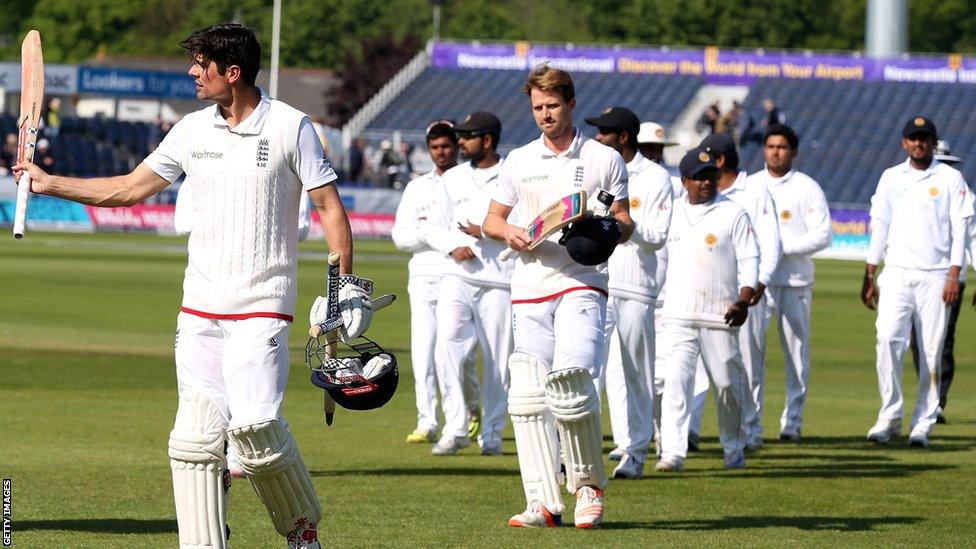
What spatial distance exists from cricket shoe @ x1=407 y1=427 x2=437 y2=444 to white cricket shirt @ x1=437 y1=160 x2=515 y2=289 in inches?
49.8

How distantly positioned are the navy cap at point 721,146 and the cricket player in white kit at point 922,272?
1402 millimetres

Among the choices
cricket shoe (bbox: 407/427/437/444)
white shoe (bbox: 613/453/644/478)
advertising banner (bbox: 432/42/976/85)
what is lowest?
cricket shoe (bbox: 407/427/437/444)

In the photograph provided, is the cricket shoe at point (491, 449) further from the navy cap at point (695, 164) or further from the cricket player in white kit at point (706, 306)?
the navy cap at point (695, 164)

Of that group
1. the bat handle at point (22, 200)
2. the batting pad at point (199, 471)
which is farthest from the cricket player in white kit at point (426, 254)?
the bat handle at point (22, 200)

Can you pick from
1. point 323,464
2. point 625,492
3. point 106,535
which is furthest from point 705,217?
point 106,535

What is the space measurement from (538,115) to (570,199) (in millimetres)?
582

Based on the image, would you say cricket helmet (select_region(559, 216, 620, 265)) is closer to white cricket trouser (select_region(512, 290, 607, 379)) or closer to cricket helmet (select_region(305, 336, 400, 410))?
white cricket trouser (select_region(512, 290, 607, 379))

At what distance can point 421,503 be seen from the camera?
10.0 m

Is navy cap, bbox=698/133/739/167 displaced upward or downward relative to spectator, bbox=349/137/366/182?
upward

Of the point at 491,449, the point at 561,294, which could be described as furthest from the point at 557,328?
the point at 491,449

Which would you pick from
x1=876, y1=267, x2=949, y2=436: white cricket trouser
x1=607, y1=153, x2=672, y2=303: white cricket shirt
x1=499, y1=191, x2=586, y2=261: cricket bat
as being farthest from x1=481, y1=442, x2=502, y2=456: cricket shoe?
x1=499, y1=191, x2=586, y2=261: cricket bat

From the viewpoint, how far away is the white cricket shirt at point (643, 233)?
11.1 m

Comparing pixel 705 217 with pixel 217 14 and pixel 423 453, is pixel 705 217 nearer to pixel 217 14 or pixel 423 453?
pixel 423 453

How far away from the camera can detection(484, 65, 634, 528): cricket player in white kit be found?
905cm
